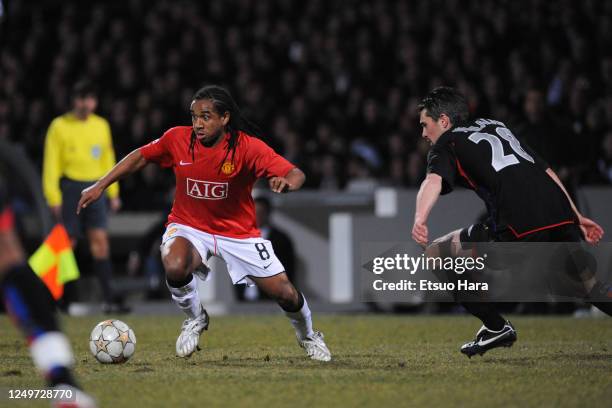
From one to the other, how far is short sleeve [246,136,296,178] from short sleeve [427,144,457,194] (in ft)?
2.81

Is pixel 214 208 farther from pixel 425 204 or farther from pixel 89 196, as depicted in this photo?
pixel 425 204

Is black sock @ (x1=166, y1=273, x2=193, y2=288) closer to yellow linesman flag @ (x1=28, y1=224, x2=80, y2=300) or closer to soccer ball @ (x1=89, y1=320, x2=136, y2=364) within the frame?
soccer ball @ (x1=89, y1=320, x2=136, y2=364)

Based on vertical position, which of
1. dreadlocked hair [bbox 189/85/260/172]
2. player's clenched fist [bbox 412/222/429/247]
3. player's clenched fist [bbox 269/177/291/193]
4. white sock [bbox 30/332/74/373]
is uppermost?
dreadlocked hair [bbox 189/85/260/172]

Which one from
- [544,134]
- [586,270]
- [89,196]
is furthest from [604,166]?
[89,196]

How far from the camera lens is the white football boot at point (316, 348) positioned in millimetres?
6582

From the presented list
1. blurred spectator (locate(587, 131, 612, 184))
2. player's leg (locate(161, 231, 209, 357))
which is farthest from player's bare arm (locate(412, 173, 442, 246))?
blurred spectator (locate(587, 131, 612, 184))

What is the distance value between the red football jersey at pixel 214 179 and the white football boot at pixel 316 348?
757 mm

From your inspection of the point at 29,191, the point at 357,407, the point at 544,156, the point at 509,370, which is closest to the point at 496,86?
the point at 544,156

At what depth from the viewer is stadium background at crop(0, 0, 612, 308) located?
38.9 ft

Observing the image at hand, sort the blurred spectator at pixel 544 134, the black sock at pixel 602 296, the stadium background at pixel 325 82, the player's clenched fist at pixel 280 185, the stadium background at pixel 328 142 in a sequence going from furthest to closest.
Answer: the stadium background at pixel 325 82
the blurred spectator at pixel 544 134
the black sock at pixel 602 296
the player's clenched fist at pixel 280 185
the stadium background at pixel 328 142

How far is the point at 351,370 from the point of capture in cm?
609

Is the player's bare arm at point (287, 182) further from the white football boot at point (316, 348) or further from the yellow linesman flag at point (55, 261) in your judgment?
the yellow linesman flag at point (55, 261)

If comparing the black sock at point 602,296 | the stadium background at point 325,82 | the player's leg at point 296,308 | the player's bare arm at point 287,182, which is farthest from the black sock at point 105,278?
the black sock at point 602,296

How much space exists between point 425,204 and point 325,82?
30.3 ft
